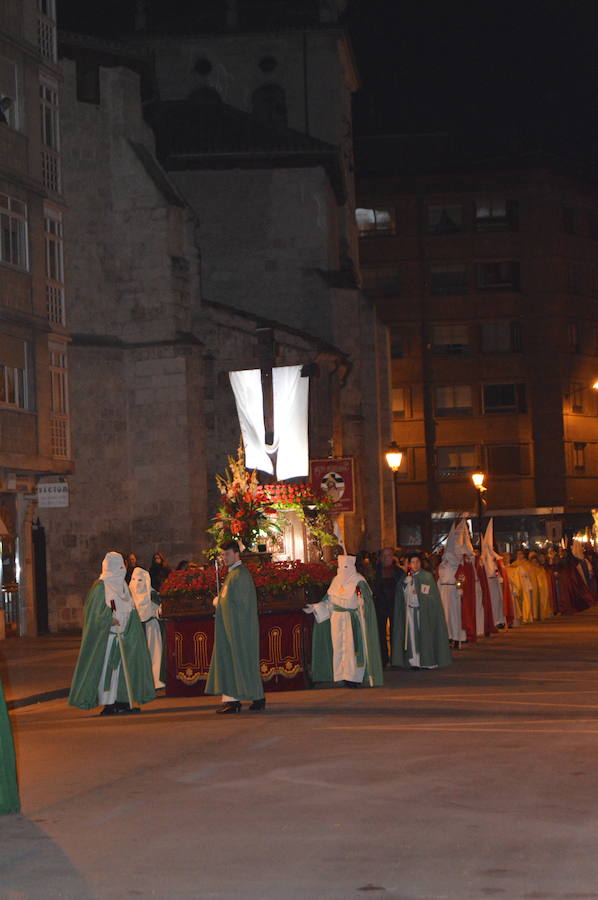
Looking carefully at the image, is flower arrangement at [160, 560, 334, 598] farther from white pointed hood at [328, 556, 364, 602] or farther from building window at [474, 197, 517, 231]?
building window at [474, 197, 517, 231]

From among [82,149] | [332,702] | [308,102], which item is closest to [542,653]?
[332,702]

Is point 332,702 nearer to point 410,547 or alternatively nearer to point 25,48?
point 25,48

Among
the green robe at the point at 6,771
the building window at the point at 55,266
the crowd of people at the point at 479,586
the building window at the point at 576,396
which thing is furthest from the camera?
the building window at the point at 576,396

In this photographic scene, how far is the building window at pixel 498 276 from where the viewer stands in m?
64.2

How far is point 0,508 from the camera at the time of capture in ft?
98.4

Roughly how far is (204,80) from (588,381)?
23.6 meters

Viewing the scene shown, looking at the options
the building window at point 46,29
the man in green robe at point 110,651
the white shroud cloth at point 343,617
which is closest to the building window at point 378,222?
the building window at point 46,29

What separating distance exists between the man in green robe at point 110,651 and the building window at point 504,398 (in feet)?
160

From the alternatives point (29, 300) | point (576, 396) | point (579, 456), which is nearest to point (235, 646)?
point (29, 300)

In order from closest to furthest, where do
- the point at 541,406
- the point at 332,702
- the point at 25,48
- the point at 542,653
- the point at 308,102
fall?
1. the point at 332,702
2. the point at 542,653
3. the point at 25,48
4. the point at 308,102
5. the point at 541,406

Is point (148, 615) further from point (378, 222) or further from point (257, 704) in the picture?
point (378, 222)

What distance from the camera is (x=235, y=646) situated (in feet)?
50.2

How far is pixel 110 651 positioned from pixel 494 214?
51333 mm

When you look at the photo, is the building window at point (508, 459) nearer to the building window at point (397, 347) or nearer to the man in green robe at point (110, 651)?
the building window at point (397, 347)
